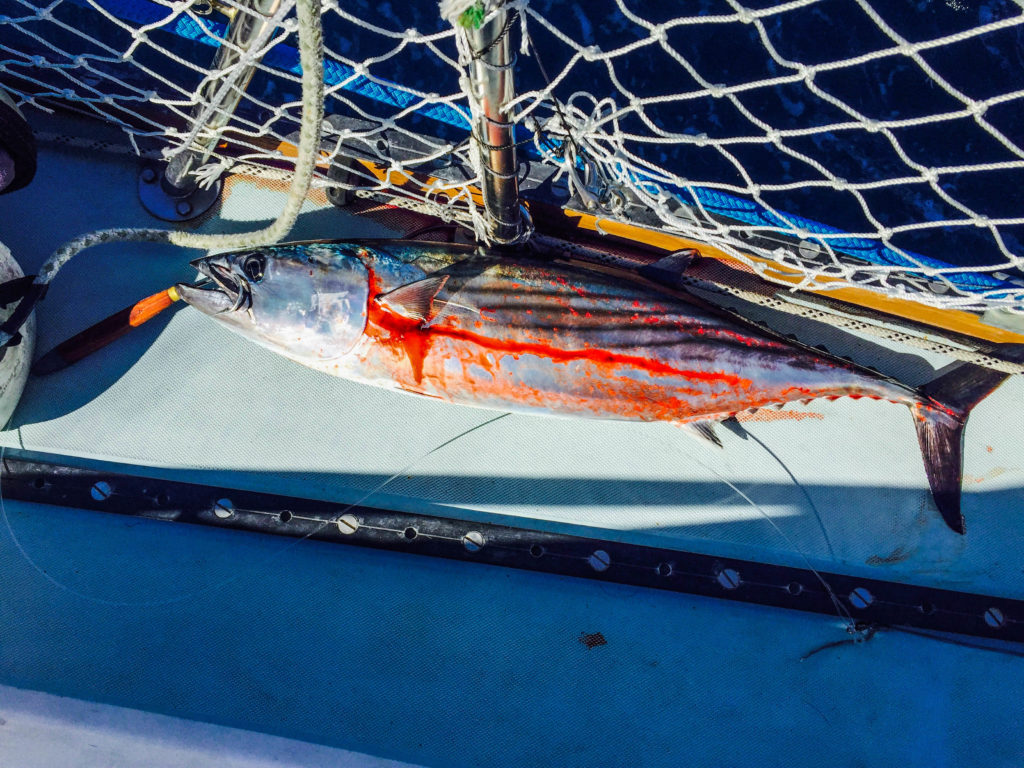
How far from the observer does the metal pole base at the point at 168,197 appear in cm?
276

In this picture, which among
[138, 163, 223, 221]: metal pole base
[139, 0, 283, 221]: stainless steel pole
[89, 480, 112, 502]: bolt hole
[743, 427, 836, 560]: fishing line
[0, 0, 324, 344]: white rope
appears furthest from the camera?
[138, 163, 223, 221]: metal pole base

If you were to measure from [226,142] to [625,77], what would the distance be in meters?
2.09

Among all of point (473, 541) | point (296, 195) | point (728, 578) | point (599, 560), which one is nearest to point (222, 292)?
point (296, 195)

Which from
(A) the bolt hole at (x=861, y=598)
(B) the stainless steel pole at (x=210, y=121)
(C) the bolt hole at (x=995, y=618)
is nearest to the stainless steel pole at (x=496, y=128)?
(B) the stainless steel pole at (x=210, y=121)

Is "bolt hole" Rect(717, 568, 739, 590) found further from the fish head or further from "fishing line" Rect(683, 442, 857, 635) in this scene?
the fish head

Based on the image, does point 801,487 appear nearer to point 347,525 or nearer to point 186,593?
point 347,525

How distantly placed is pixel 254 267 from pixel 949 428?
258 centimetres

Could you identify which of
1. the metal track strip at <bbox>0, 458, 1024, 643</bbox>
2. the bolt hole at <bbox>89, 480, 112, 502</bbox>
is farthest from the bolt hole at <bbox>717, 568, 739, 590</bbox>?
the bolt hole at <bbox>89, 480, 112, 502</bbox>

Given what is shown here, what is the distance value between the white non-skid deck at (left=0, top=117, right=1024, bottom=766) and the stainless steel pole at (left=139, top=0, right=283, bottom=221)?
A: 10cm

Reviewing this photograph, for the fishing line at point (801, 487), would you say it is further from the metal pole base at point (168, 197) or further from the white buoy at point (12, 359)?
the white buoy at point (12, 359)

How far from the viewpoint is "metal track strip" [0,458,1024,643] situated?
256 cm

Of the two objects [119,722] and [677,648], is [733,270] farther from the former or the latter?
[119,722]

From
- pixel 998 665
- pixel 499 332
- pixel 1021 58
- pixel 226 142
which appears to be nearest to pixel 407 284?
pixel 499 332

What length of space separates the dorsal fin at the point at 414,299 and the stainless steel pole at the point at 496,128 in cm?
30
